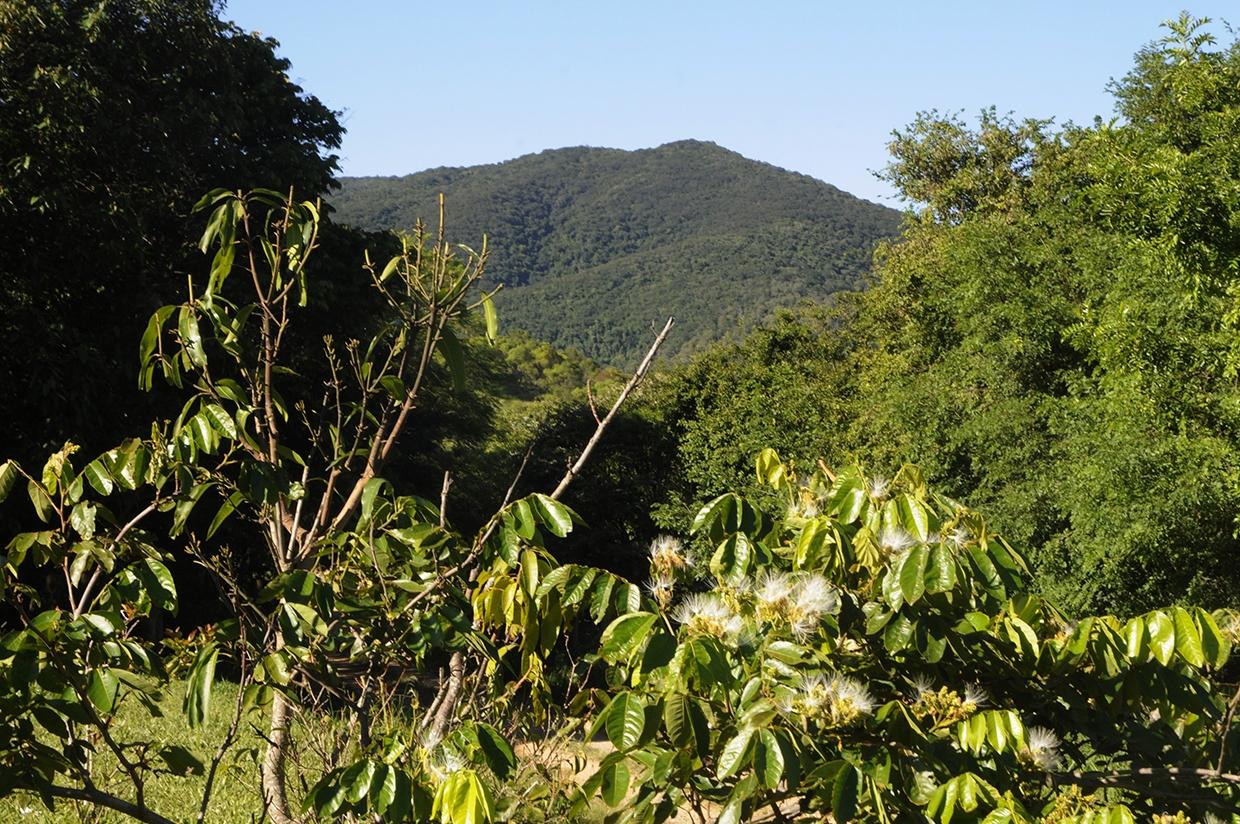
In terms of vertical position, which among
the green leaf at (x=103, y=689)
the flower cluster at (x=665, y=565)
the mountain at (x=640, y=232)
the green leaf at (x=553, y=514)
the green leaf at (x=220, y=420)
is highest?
the mountain at (x=640, y=232)

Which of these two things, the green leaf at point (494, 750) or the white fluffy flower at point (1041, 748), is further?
the white fluffy flower at point (1041, 748)

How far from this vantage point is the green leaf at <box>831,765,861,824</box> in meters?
1.84

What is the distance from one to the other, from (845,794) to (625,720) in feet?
1.29

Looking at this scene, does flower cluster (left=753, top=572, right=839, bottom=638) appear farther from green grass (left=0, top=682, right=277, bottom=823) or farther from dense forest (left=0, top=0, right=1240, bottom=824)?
green grass (left=0, top=682, right=277, bottom=823)

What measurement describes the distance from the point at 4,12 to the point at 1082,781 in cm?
1254

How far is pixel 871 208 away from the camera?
329 ft

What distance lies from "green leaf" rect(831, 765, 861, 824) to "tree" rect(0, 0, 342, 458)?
416 inches

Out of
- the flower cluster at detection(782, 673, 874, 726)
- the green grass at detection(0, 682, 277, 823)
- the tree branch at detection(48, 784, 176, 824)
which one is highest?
the flower cluster at detection(782, 673, 874, 726)

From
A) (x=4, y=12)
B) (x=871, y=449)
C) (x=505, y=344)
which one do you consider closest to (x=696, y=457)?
(x=871, y=449)

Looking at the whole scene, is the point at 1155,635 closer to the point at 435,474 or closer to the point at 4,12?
the point at 4,12

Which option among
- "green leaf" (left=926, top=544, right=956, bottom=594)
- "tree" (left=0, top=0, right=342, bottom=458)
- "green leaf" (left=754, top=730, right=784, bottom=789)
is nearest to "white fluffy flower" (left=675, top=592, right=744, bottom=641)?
"green leaf" (left=754, top=730, right=784, bottom=789)

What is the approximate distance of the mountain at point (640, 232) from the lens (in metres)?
78.0

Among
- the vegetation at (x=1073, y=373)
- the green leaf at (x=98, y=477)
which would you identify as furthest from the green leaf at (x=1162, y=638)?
the vegetation at (x=1073, y=373)

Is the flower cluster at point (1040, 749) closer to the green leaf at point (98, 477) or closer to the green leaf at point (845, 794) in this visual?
the green leaf at point (845, 794)
